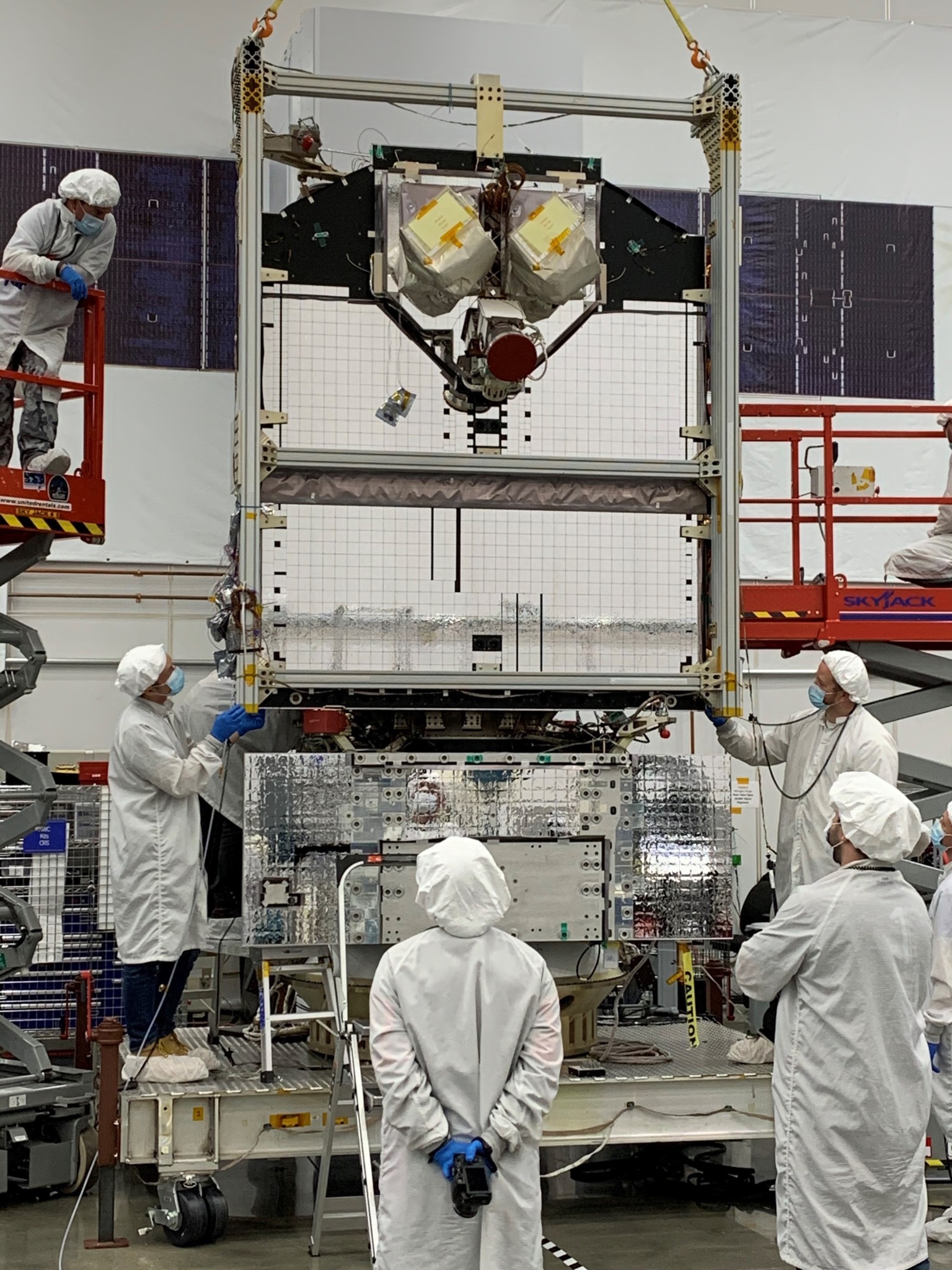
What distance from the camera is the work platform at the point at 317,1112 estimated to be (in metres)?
5.89

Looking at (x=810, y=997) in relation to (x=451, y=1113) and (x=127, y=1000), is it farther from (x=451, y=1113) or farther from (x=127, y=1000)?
(x=127, y=1000)

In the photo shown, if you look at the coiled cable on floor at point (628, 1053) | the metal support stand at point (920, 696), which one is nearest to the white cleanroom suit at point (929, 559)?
the metal support stand at point (920, 696)

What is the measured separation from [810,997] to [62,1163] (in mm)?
3807

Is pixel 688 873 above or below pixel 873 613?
below

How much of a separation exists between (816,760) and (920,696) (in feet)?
4.31

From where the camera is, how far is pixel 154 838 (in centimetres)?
661

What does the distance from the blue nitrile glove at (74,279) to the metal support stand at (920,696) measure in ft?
14.2

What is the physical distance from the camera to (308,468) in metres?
6.50

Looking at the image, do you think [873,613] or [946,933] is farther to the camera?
[873,613]

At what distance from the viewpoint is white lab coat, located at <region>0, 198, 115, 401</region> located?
7203mm

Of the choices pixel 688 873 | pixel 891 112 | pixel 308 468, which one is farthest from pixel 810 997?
pixel 891 112

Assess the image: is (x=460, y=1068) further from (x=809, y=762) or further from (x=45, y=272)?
(x=45, y=272)

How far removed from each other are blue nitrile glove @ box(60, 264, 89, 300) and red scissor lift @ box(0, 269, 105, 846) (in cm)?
11

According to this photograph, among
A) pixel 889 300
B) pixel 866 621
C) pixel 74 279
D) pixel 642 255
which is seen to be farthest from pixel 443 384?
pixel 889 300
